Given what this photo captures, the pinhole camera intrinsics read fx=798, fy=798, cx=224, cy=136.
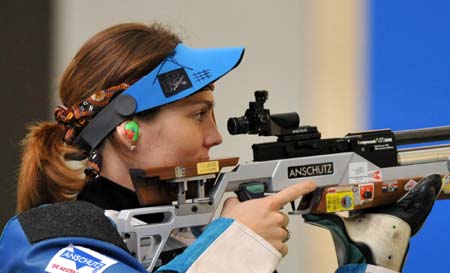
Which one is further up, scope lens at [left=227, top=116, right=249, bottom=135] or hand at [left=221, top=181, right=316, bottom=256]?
scope lens at [left=227, top=116, right=249, bottom=135]

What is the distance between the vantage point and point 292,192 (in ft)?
3.97

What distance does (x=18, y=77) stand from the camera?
2279 mm

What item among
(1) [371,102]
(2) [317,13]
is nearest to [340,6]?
(2) [317,13]

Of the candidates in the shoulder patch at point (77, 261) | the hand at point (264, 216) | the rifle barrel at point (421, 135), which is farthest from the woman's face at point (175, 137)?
the rifle barrel at point (421, 135)

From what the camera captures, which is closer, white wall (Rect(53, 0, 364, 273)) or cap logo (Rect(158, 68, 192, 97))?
cap logo (Rect(158, 68, 192, 97))

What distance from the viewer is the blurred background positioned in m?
1.81

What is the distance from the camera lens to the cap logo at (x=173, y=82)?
125 cm

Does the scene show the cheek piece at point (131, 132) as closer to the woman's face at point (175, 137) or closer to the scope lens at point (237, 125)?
the woman's face at point (175, 137)

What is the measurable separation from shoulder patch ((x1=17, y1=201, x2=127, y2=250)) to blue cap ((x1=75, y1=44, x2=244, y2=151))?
0.17 metres

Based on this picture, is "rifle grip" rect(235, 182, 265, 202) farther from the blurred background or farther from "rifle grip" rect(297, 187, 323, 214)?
the blurred background

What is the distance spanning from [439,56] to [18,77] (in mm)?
1176

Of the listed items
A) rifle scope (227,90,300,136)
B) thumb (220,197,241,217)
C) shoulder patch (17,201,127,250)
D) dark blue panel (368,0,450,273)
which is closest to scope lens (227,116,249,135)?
rifle scope (227,90,300,136)

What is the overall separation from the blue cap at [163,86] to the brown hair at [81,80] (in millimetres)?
24

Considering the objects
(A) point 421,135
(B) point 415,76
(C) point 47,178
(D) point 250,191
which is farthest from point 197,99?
(B) point 415,76
